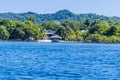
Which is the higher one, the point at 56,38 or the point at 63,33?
the point at 63,33

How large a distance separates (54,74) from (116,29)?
447 feet

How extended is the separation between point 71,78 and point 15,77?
10.8ft

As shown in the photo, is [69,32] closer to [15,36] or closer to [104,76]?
[15,36]

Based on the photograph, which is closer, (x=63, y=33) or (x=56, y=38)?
(x=63, y=33)

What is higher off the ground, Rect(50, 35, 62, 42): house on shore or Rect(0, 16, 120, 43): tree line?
Rect(0, 16, 120, 43): tree line

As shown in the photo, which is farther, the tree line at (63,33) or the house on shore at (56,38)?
the house on shore at (56,38)

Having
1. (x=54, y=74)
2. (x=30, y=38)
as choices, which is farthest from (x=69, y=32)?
(x=54, y=74)

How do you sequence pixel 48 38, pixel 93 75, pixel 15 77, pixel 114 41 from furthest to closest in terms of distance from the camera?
pixel 48 38, pixel 114 41, pixel 93 75, pixel 15 77

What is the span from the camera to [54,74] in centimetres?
3159

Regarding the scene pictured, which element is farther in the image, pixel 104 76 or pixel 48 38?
pixel 48 38

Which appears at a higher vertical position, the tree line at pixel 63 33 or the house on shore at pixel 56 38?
the tree line at pixel 63 33

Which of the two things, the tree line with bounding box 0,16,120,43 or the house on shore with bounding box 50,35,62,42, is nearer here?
the tree line with bounding box 0,16,120,43

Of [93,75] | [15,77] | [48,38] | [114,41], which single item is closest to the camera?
[15,77]

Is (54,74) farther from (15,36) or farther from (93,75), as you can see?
(15,36)
